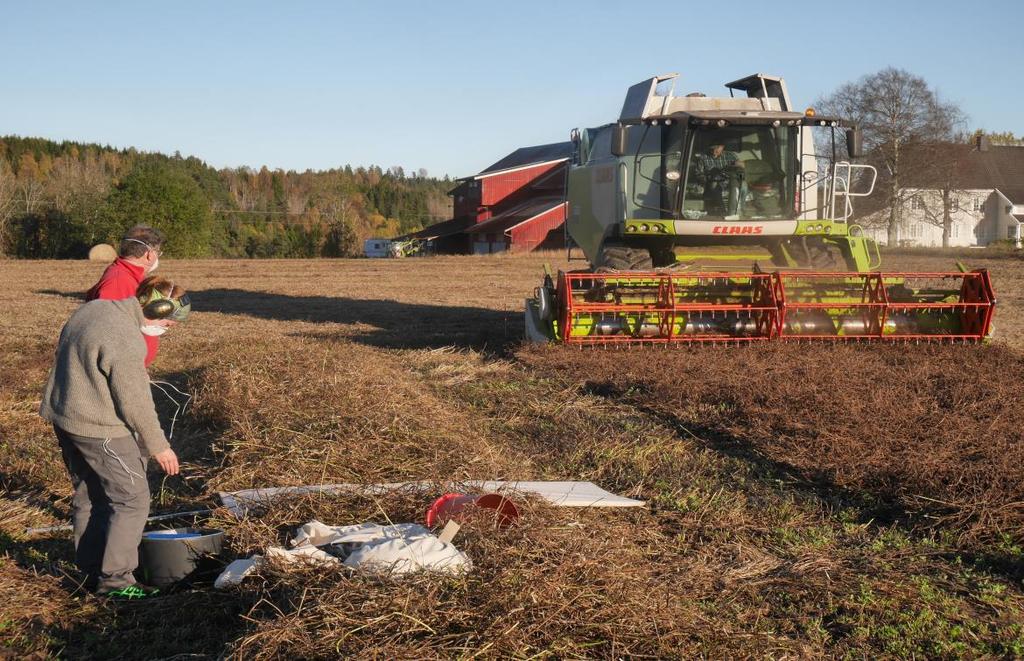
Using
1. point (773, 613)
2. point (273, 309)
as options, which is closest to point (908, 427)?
point (773, 613)

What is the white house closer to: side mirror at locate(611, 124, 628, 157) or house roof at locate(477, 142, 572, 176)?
house roof at locate(477, 142, 572, 176)

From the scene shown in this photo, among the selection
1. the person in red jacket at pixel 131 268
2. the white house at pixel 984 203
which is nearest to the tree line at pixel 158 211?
the white house at pixel 984 203

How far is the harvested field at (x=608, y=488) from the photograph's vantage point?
3270 mm

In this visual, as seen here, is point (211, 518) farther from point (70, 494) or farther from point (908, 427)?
point (908, 427)

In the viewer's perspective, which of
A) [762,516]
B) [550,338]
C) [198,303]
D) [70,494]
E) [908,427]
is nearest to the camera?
[762,516]

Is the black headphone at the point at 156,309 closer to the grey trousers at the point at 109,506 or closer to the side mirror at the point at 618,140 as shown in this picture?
the grey trousers at the point at 109,506

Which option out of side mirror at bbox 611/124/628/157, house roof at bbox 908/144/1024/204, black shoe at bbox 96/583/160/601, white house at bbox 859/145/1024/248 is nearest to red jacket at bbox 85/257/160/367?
black shoe at bbox 96/583/160/601

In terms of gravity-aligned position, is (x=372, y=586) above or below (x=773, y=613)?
above

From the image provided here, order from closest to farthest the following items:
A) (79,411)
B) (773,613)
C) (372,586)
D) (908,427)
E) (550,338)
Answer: (372,586)
(773,613)
(79,411)
(908,427)
(550,338)

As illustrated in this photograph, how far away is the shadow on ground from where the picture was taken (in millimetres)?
12516

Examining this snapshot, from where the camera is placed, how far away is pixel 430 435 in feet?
19.7

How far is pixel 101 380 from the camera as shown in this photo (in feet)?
13.4

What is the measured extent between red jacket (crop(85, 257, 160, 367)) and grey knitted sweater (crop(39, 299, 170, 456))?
1.45 feet

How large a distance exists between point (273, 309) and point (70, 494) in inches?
499
